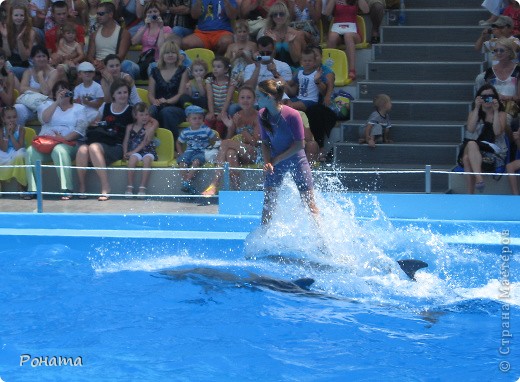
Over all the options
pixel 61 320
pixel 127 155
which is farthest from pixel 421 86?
pixel 61 320

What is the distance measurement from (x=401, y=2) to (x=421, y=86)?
158 cm

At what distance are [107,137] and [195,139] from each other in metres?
1.13

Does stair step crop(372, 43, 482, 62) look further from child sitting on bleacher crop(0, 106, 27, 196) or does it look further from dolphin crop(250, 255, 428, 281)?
dolphin crop(250, 255, 428, 281)

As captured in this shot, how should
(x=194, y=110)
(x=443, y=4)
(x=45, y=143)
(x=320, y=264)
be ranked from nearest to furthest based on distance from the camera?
(x=320, y=264)
(x=194, y=110)
(x=45, y=143)
(x=443, y=4)

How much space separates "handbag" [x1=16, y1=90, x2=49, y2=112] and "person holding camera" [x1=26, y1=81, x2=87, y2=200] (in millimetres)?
173

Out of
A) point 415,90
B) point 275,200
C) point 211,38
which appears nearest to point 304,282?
point 275,200

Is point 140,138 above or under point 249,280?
above

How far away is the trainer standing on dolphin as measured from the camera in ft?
27.3

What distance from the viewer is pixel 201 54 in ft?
41.7

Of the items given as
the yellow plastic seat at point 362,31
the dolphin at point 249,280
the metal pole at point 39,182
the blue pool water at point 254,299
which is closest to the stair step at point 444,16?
the yellow plastic seat at point 362,31

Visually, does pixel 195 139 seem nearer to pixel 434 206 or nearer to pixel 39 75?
pixel 39 75

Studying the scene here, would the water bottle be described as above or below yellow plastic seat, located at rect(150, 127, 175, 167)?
above

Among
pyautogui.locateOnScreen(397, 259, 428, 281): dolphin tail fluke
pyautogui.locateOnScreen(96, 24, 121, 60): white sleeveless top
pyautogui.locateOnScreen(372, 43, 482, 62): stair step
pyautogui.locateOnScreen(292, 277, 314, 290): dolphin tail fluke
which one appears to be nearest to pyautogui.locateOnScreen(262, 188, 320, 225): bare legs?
pyautogui.locateOnScreen(292, 277, 314, 290): dolphin tail fluke

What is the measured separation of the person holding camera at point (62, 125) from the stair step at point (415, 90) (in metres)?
3.66
